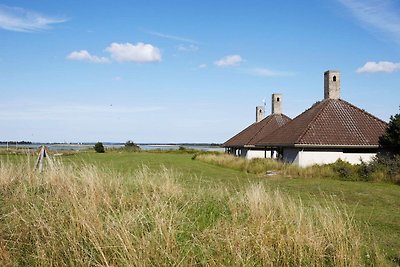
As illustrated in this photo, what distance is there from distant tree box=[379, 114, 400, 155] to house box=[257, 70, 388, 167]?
0.67 metres

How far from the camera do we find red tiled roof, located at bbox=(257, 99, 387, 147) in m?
27.5

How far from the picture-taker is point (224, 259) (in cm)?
618

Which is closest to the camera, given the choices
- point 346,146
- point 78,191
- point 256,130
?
point 78,191

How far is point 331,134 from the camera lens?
28188mm

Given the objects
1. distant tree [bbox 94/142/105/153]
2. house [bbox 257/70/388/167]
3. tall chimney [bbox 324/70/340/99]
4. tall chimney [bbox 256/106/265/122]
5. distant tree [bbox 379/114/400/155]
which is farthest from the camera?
distant tree [bbox 94/142/105/153]

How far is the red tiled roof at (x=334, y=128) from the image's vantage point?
27531 mm

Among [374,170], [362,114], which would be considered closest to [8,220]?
[374,170]

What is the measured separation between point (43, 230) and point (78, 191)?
2395 millimetres

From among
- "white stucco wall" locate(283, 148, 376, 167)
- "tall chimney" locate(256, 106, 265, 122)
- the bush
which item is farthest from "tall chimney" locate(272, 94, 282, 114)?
the bush

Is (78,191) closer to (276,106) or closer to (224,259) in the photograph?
(224,259)

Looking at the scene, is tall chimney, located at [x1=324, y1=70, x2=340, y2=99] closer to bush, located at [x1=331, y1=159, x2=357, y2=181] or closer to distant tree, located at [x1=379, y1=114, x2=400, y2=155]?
distant tree, located at [x1=379, y1=114, x2=400, y2=155]

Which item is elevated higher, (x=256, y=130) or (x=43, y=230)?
(x=256, y=130)

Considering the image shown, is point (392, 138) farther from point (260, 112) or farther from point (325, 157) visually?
point (260, 112)

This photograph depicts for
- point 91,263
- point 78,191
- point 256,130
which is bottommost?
point 91,263
